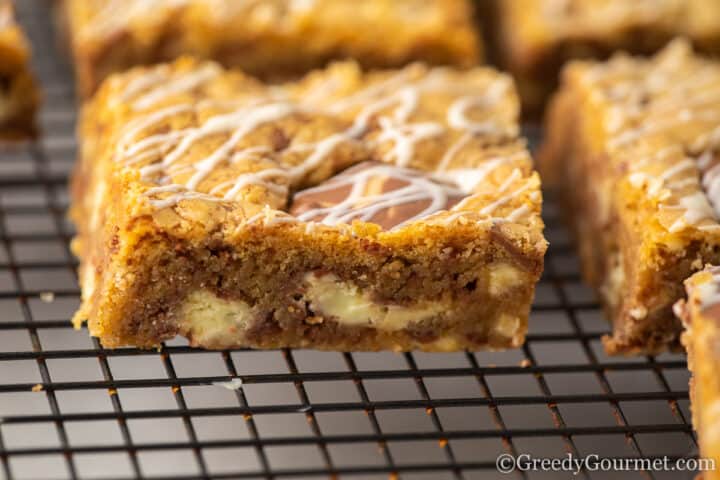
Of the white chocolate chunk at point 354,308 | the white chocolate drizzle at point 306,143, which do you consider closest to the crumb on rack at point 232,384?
the white chocolate chunk at point 354,308

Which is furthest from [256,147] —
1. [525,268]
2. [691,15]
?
[691,15]

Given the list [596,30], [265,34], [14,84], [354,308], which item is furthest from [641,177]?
[14,84]

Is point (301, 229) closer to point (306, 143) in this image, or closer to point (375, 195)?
point (375, 195)

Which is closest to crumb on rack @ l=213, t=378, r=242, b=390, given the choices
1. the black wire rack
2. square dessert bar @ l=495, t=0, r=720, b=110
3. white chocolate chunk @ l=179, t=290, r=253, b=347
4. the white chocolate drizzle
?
the black wire rack

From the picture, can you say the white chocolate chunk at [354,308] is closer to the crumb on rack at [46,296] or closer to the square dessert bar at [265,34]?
the crumb on rack at [46,296]

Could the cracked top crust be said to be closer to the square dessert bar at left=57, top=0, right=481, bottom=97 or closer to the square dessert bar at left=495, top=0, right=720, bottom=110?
the square dessert bar at left=57, top=0, right=481, bottom=97

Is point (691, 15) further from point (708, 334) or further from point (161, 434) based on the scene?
point (161, 434)

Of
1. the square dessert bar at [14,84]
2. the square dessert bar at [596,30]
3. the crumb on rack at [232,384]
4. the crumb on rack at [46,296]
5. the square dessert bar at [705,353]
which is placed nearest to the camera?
the square dessert bar at [705,353]
